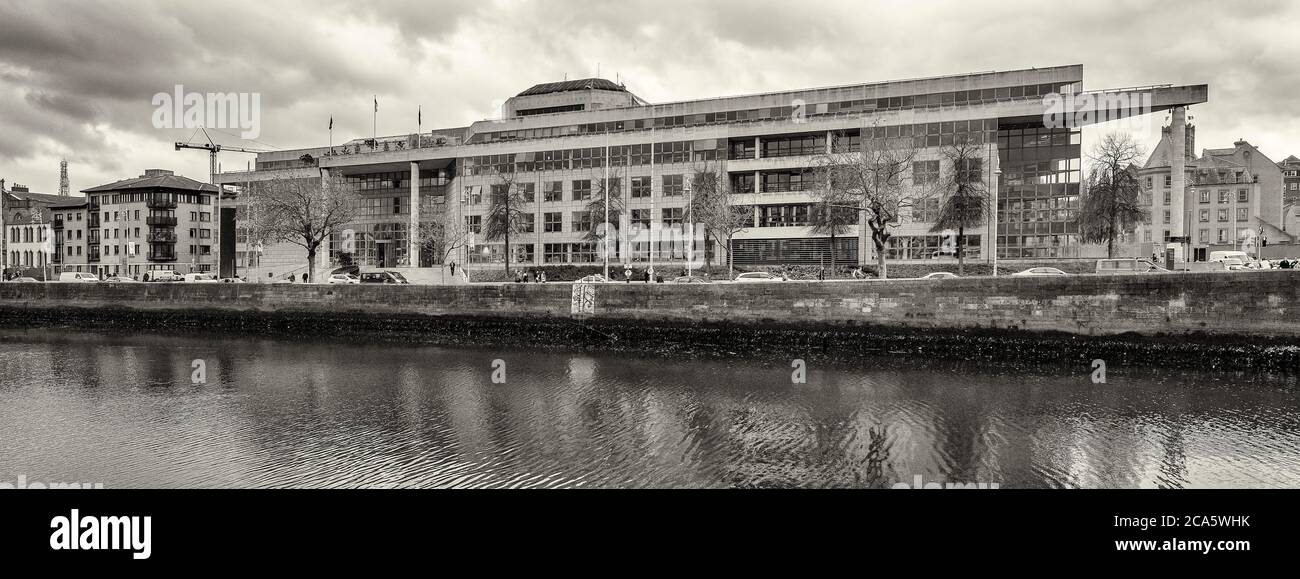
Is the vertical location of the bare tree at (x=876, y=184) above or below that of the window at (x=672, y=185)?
below

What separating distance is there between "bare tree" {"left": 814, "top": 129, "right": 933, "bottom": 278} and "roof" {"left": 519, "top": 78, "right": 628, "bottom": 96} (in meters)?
32.4

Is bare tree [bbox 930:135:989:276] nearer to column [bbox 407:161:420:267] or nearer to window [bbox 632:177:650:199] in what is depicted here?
window [bbox 632:177:650:199]

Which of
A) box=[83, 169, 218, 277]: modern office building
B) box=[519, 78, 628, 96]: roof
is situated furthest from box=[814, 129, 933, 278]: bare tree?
box=[83, 169, 218, 277]: modern office building

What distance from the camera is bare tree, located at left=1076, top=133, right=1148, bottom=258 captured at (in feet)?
151

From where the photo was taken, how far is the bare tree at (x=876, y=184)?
4222 centimetres

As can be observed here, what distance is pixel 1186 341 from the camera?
2805cm

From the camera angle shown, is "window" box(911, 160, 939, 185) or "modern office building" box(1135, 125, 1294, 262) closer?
"window" box(911, 160, 939, 185)

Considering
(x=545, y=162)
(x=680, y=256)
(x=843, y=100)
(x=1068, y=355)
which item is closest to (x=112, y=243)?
(x=545, y=162)

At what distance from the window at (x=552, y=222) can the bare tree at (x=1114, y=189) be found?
4330 cm

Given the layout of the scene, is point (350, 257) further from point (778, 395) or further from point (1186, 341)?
point (1186, 341)

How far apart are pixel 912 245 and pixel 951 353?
2837cm

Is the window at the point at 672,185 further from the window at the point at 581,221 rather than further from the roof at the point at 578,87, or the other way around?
the roof at the point at 578,87

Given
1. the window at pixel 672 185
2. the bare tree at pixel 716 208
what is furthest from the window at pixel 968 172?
the window at pixel 672 185
